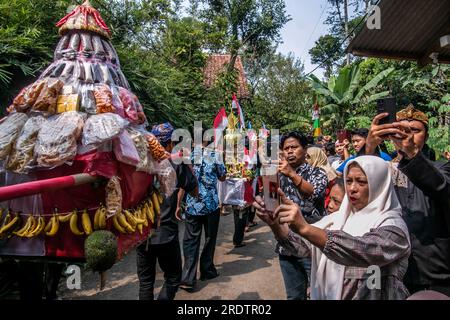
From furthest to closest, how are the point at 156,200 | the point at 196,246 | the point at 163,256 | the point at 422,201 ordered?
the point at 196,246 < the point at 163,256 < the point at 422,201 < the point at 156,200

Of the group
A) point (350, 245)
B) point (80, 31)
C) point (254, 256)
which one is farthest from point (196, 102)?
point (350, 245)

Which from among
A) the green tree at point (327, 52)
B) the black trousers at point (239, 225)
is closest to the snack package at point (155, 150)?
the black trousers at point (239, 225)

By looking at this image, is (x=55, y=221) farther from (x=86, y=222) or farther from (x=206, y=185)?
(x=206, y=185)

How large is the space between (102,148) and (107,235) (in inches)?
15.5

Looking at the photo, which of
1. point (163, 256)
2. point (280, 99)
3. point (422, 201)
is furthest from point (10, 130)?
point (280, 99)

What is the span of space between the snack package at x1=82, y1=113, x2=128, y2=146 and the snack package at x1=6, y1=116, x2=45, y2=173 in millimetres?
241

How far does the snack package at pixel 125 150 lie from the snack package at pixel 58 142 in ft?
0.55

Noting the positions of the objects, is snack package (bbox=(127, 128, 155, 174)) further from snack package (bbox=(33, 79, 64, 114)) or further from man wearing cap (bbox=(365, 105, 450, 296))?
man wearing cap (bbox=(365, 105, 450, 296))

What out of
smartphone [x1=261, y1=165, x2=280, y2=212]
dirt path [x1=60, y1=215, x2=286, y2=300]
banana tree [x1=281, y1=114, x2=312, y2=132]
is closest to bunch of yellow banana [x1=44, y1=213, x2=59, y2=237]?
smartphone [x1=261, y1=165, x2=280, y2=212]

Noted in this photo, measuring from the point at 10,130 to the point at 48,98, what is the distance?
224mm

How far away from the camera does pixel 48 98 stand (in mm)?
1424

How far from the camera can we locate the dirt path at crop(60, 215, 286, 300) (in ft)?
12.9

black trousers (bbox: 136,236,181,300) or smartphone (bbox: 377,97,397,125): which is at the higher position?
smartphone (bbox: 377,97,397,125)
